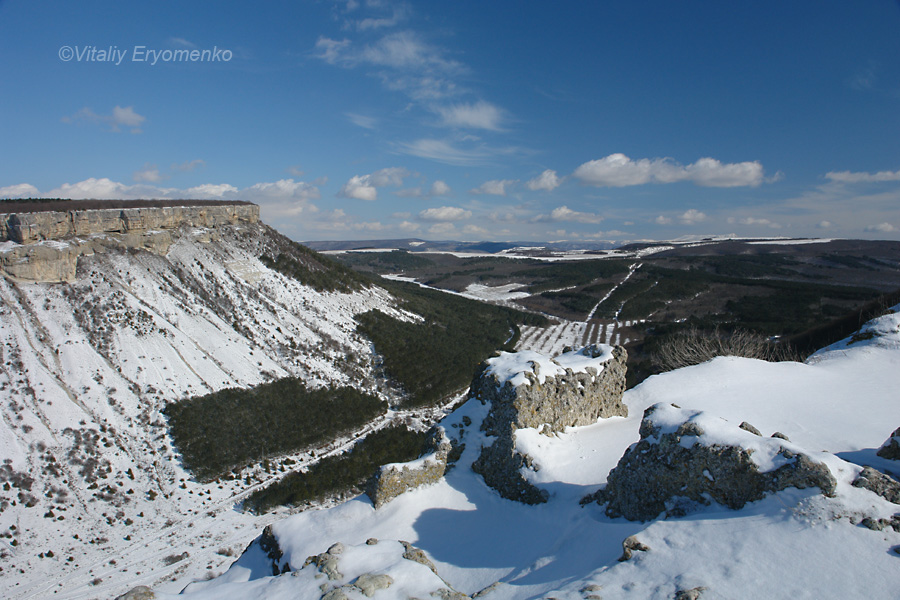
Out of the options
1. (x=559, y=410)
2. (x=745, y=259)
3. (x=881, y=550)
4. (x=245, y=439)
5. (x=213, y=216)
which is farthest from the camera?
(x=745, y=259)

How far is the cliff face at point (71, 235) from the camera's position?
2814cm

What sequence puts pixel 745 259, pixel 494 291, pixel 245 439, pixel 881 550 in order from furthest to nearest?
1. pixel 745 259
2. pixel 494 291
3. pixel 245 439
4. pixel 881 550

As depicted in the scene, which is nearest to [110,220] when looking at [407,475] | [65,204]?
[65,204]

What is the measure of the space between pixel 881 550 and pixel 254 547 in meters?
14.1

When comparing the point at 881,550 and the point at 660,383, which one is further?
the point at 660,383

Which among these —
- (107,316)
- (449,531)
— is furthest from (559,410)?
(107,316)

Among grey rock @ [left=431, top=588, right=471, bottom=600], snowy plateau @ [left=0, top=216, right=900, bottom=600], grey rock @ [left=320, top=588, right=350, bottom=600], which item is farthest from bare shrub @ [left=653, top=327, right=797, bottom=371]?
grey rock @ [left=320, top=588, right=350, bottom=600]

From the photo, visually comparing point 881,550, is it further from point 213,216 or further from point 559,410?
point 213,216

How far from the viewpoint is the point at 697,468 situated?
8.48 meters

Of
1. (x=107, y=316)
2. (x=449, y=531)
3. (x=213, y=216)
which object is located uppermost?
(x=213, y=216)

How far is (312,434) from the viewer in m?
26.9

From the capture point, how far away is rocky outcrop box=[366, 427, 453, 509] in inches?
469

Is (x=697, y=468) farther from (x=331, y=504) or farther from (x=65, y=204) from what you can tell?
(x=65, y=204)

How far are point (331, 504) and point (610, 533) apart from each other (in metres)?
15.2
